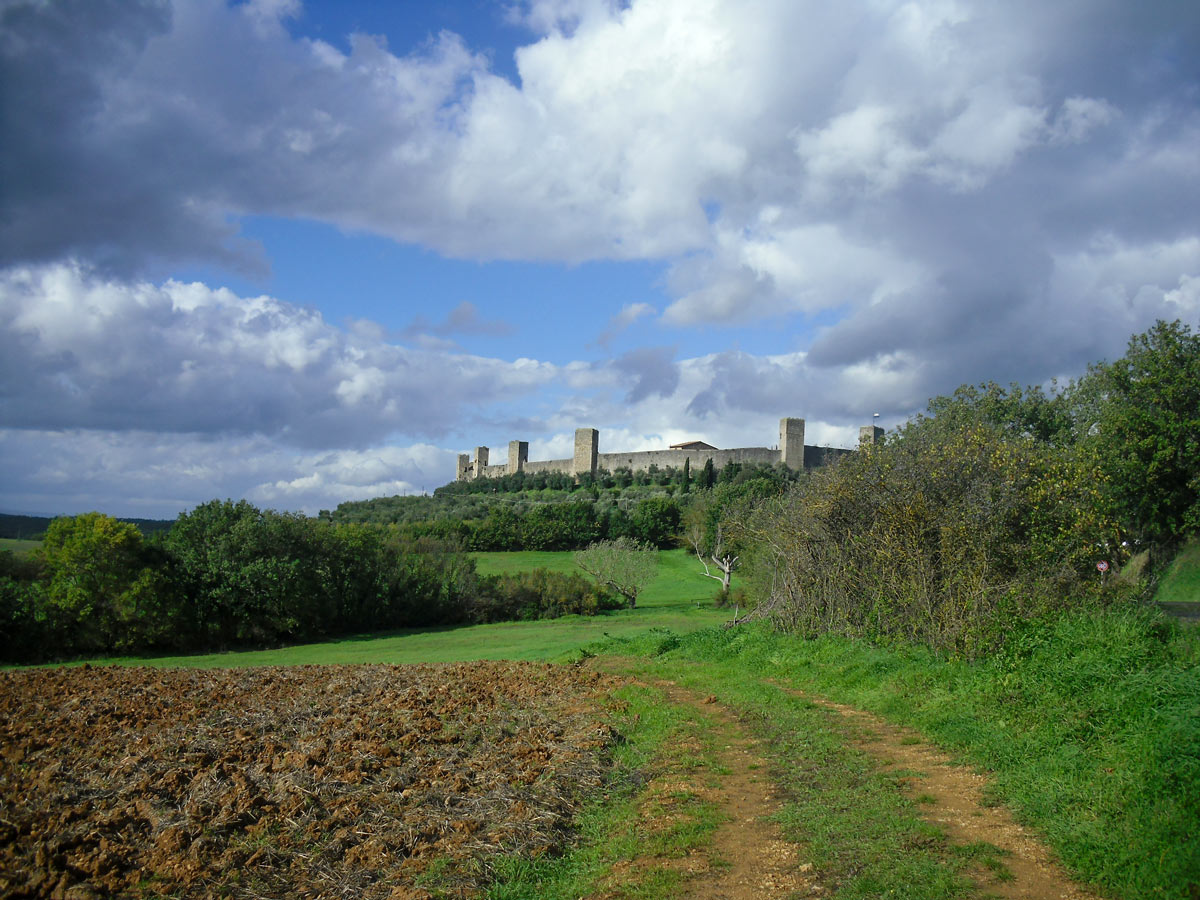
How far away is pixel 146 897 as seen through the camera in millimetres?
4473

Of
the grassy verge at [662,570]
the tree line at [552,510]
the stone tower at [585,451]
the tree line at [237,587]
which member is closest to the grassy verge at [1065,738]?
the tree line at [237,587]

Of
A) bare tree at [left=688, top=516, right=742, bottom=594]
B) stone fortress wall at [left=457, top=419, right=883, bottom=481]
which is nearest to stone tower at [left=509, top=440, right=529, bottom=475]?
stone fortress wall at [left=457, top=419, right=883, bottom=481]

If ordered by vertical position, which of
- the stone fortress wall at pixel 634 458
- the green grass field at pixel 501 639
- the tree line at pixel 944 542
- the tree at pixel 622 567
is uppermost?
the stone fortress wall at pixel 634 458

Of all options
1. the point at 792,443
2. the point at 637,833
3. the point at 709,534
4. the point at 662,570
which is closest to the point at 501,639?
the point at 709,534

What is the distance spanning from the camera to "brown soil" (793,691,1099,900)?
174 inches

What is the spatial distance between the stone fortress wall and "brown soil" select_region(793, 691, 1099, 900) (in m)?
59.0

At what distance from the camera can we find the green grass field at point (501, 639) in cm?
2262

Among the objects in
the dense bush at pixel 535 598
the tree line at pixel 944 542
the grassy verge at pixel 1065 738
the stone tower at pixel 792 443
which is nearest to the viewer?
the grassy verge at pixel 1065 738

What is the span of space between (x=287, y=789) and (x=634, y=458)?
268 ft

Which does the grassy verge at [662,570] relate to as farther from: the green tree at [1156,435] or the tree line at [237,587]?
the green tree at [1156,435]

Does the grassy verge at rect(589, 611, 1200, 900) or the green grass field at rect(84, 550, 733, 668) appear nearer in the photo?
the grassy verge at rect(589, 611, 1200, 900)

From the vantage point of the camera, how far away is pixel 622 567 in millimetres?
40969

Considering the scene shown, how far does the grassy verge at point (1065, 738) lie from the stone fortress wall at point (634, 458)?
57.3 metres

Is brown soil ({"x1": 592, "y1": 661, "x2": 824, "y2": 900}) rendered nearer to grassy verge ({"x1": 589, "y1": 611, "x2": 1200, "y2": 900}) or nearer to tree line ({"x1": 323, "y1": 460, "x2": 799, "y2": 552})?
grassy verge ({"x1": 589, "y1": 611, "x2": 1200, "y2": 900})
